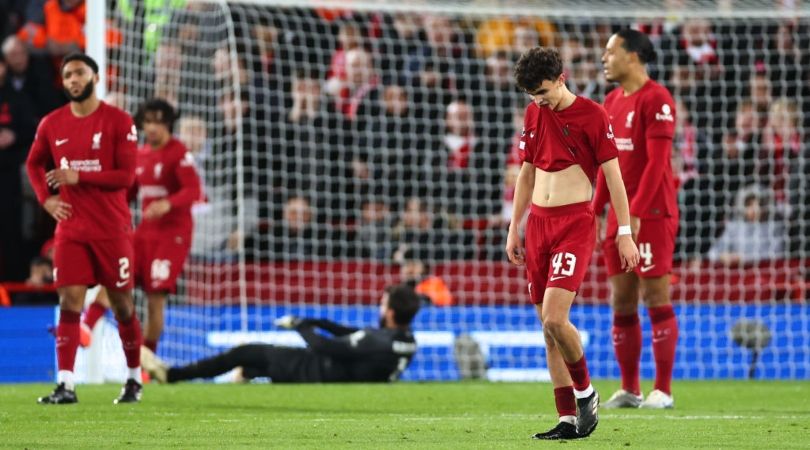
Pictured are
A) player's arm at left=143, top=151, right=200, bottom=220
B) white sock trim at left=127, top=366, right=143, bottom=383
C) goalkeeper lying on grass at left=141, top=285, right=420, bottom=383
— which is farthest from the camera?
goalkeeper lying on grass at left=141, top=285, right=420, bottom=383

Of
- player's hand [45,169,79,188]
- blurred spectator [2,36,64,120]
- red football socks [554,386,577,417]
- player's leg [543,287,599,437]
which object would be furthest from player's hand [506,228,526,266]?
blurred spectator [2,36,64,120]

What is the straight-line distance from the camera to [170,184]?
11367 millimetres

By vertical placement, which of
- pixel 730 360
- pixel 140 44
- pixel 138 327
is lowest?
pixel 730 360

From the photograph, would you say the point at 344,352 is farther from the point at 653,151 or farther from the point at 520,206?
the point at 520,206

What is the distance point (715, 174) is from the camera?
15.3m

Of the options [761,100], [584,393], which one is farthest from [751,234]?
[584,393]

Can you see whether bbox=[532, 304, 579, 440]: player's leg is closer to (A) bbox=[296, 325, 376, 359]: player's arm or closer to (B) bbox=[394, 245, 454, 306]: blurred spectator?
(A) bbox=[296, 325, 376, 359]: player's arm

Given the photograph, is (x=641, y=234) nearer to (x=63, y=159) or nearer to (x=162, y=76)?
(x=63, y=159)

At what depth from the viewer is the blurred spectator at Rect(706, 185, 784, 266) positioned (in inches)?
573

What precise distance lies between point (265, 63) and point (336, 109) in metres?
0.92

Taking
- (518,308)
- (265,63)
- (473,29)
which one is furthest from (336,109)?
(518,308)

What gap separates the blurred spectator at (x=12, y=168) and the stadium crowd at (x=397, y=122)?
0.7 inches

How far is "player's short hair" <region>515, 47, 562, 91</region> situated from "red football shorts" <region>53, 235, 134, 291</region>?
11.2 ft

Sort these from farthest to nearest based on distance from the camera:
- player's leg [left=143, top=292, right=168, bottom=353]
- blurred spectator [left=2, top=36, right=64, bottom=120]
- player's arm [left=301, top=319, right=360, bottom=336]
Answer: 1. blurred spectator [left=2, top=36, right=64, bottom=120]
2. player's arm [left=301, top=319, right=360, bottom=336]
3. player's leg [left=143, top=292, right=168, bottom=353]
